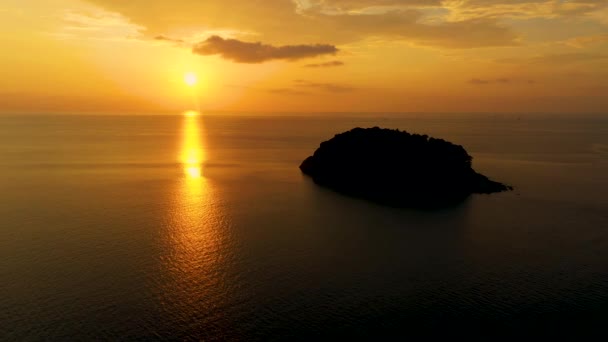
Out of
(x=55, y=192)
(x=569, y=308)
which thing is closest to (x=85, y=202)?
(x=55, y=192)

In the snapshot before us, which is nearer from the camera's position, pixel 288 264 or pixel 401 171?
pixel 288 264

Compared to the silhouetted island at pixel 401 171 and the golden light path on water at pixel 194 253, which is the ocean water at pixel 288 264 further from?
the silhouetted island at pixel 401 171

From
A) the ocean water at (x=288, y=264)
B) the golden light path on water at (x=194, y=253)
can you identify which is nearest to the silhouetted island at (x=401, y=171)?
the ocean water at (x=288, y=264)

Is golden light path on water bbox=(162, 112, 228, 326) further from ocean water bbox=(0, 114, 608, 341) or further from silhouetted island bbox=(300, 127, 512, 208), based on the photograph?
silhouetted island bbox=(300, 127, 512, 208)

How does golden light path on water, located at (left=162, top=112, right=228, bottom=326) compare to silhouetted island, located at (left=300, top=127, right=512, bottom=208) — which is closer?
golden light path on water, located at (left=162, top=112, right=228, bottom=326)

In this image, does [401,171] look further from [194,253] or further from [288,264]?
[194,253]

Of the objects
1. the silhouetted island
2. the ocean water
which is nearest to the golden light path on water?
the ocean water

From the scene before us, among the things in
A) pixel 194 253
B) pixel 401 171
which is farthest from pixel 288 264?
pixel 401 171
